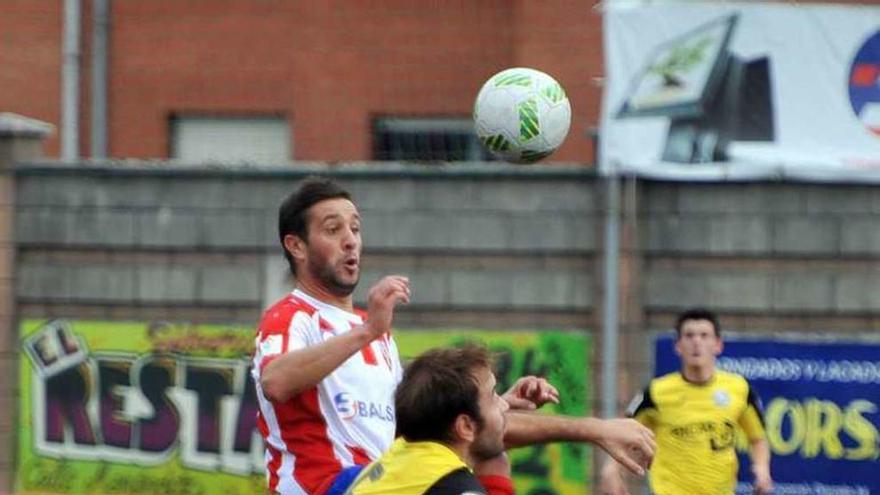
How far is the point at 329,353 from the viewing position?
5836mm

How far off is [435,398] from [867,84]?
29.3 feet

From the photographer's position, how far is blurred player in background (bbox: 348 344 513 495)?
5.06m

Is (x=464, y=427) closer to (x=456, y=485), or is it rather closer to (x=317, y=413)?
(x=456, y=485)

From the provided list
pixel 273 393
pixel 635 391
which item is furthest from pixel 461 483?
pixel 635 391

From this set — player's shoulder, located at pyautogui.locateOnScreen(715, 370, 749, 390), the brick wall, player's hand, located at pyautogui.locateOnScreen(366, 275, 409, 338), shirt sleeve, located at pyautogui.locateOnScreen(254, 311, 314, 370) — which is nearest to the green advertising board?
the brick wall

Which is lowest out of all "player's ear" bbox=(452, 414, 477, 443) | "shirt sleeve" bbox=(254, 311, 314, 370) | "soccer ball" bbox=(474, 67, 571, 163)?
"player's ear" bbox=(452, 414, 477, 443)

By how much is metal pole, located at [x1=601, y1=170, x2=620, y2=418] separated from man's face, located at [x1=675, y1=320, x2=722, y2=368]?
2.32 meters

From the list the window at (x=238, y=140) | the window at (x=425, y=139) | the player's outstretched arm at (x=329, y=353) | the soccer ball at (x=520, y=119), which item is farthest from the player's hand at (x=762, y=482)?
the window at (x=238, y=140)

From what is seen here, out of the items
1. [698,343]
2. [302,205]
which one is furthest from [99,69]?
[302,205]

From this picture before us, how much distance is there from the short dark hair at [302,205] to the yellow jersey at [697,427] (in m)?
5.09

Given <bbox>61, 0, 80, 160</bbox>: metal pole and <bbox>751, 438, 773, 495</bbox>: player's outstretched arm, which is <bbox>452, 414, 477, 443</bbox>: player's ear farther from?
<bbox>61, 0, 80, 160</bbox>: metal pole

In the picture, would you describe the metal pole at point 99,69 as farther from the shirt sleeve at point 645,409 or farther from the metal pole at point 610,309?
the shirt sleeve at point 645,409

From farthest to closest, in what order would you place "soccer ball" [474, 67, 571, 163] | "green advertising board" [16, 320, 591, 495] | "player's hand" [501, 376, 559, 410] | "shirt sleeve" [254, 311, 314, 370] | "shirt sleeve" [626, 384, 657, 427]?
"green advertising board" [16, 320, 591, 495]
"shirt sleeve" [626, 384, 657, 427]
"soccer ball" [474, 67, 571, 163]
"shirt sleeve" [254, 311, 314, 370]
"player's hand" [501, 376, 559, 410]

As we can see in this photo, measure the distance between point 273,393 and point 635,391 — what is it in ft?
25.8
